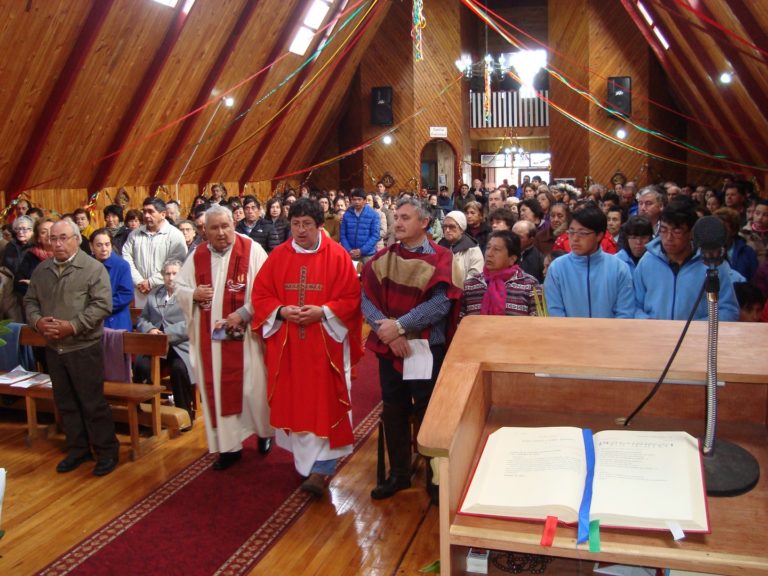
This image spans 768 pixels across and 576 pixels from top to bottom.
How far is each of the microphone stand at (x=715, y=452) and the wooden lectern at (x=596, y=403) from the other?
1.0 inches

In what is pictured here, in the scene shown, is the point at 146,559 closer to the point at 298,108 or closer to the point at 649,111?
the point at 298,108

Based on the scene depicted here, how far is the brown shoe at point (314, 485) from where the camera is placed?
4.11 meters

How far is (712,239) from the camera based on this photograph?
1426mm

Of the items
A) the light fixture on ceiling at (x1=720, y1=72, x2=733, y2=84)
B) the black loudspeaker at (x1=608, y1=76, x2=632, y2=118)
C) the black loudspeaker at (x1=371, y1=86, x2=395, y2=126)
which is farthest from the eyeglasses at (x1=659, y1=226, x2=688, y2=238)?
the black loudspeaker at (x1=371, y1=86, x2=395, y2=126)

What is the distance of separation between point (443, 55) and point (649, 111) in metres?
5.34

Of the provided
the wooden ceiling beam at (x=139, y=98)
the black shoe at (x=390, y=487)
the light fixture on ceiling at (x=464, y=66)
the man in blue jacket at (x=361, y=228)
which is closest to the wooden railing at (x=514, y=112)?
the light fixture on ceiling at (x=464, y=66)

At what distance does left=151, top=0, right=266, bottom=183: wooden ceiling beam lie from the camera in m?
12.1

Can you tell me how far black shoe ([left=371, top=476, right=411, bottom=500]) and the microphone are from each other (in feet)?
9.64

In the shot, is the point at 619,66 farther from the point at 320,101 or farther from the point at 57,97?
the point at 57,97

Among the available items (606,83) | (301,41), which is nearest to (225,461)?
(301,41)

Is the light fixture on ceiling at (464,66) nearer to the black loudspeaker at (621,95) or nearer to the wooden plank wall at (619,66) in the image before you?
the wooden plank wall at (619,66)

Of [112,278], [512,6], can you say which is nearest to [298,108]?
[512,6]

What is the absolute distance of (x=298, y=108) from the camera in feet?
54.4

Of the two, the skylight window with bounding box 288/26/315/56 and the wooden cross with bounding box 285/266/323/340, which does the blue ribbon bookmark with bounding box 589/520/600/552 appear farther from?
the skylight window with bounding box 288/26/315/56
